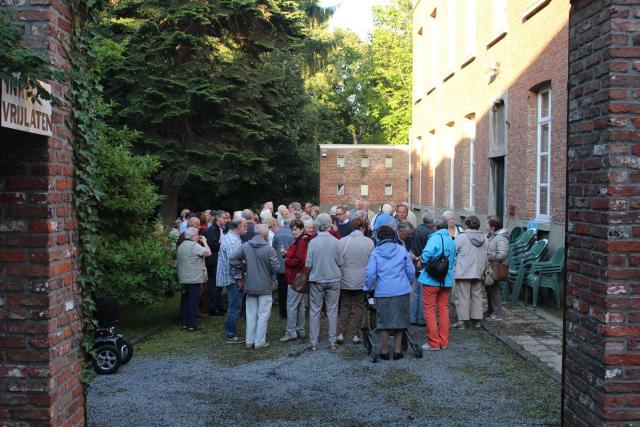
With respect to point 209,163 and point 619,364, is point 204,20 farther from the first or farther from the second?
point 619,364

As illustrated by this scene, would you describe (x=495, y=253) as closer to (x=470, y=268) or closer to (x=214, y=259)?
(x=470, y=268)

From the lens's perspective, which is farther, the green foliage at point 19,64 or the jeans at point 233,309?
the jeans at point 233,309

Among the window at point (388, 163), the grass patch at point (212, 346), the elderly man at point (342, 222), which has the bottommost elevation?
the grass patch at point (212, 346)

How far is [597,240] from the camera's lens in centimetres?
421

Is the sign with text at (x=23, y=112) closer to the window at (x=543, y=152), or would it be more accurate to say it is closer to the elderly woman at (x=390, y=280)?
the elderly woman at (x=390, y=280)

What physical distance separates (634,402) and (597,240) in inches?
37.9

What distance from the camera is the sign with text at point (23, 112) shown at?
11.8 feet

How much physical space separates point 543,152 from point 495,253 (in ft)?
13.7

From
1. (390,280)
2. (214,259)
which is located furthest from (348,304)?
(214,259)

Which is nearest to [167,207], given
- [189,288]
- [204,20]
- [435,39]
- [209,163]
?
[209,163]

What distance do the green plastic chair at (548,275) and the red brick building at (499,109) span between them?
0.58m

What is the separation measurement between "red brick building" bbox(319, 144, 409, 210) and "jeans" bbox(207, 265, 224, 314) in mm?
27772

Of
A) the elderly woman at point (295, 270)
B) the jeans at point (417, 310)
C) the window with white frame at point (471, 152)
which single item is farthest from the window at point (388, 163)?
the elderly woman at point (295, 270)

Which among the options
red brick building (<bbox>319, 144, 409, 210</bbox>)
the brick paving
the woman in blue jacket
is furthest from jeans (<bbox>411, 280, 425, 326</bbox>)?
red brick building (<bbox>319, 144, 409, 210</bbox>)
